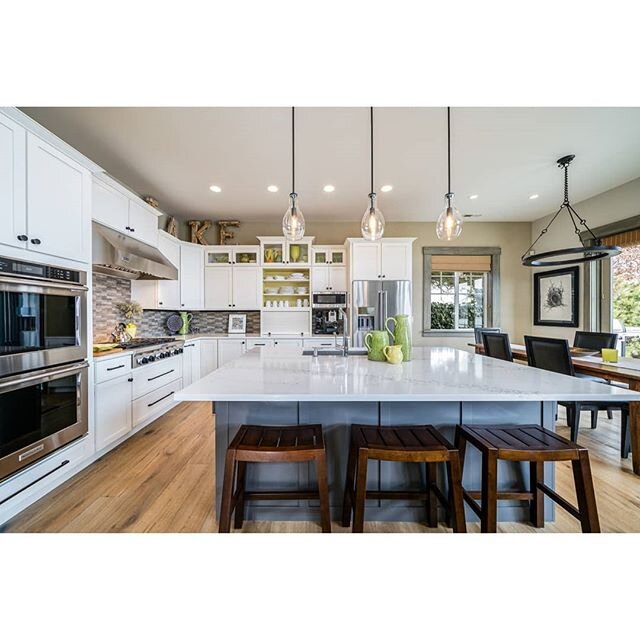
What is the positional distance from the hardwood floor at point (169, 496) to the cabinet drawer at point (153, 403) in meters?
0.23

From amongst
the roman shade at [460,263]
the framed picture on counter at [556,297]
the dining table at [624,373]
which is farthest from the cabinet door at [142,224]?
the framed picture on counter at [556,297]

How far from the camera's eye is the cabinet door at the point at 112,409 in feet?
7.23

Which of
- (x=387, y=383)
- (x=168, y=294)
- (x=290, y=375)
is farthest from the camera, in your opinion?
(x=168, y=294)

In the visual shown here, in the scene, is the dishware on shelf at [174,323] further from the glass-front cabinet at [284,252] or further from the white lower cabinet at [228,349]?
the glass-front cabinet at [284,252]

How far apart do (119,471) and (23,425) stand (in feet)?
2.43

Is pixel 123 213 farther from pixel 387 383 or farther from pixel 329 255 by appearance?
pixel 387 383

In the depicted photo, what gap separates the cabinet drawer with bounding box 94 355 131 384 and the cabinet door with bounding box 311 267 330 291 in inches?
110

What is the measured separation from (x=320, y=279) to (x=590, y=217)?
12.7 feet

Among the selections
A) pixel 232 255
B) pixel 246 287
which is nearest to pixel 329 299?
pixel 246 287

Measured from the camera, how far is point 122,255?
2645 mm

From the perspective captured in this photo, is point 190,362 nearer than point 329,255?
Yes

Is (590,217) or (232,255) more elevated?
(590,217)

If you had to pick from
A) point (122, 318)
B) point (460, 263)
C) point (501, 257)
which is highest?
point (501, 257)
